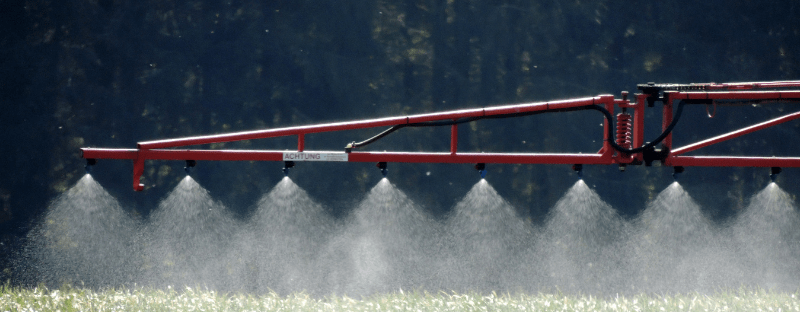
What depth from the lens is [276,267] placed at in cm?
980

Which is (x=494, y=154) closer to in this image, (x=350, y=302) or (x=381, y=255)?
(x=350, y=302)

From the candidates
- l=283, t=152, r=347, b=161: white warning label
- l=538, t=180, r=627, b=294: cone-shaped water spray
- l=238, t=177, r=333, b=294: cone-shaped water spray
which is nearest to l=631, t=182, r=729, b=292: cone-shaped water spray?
l=538, t=180, r=627, b=294: cone-shaped water spray

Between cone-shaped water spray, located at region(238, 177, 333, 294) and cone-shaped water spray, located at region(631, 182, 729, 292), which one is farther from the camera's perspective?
cone-shaped water spray, located at region(631, 182, 729, 292)

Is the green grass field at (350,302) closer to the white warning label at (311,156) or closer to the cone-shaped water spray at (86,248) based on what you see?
the cone-shaped water spray at (86,248)

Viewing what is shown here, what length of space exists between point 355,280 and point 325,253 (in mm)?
515

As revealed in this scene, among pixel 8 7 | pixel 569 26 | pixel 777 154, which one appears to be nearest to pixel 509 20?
pixel 569 26

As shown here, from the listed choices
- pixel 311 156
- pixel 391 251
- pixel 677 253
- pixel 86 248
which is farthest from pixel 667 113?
pixel 86 248

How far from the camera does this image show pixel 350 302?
30.1 feet

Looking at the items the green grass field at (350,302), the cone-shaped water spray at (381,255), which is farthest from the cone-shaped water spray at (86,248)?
the cone-shaped water spray at (381,255)

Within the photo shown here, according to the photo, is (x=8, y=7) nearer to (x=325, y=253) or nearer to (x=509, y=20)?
(x=325, y=253)

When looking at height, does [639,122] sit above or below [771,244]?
above

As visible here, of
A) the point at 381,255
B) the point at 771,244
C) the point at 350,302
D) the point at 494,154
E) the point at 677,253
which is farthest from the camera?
the point at 771,244

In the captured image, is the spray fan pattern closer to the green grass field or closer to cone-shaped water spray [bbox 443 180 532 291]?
cone-shaped water spray [bbox 443 180 532 291]

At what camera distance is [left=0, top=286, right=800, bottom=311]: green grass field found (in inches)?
338
